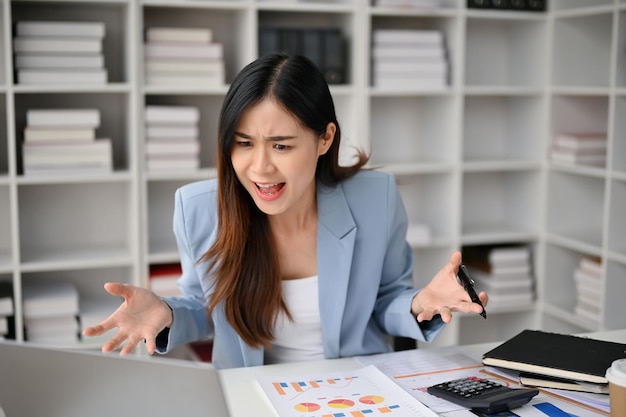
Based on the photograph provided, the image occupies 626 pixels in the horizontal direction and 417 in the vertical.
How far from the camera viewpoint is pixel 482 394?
1.34 meters

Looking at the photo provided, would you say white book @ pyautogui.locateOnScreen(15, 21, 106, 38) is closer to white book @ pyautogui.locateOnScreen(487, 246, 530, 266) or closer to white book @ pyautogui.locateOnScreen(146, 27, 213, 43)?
white book @ pyautogui.locateOnScreen(146, 27, 213, 43)

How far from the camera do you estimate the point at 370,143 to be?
3.51 m

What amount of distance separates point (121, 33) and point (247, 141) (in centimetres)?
179

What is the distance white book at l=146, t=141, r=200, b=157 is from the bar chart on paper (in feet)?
5.71

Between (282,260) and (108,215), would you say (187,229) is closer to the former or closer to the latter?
(282,260)

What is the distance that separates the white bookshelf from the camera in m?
3.05

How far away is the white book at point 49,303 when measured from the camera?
2979 mm

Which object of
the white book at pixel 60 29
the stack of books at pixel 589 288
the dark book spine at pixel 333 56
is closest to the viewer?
the white book at pixel 60 29

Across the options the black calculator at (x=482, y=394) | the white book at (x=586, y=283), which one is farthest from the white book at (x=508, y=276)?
the black calculator at (x=482, y=394)

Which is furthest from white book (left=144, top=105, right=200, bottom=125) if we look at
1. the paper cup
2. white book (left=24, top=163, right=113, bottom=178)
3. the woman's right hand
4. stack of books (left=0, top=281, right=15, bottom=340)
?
the paper cup

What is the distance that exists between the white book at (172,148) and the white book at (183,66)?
0.94 feet

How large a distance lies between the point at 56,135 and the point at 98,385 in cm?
206

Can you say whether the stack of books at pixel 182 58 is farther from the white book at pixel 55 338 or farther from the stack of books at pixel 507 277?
the stack of books at pixel 507 277

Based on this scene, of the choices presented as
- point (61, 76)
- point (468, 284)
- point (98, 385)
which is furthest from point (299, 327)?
point (61, 76)
